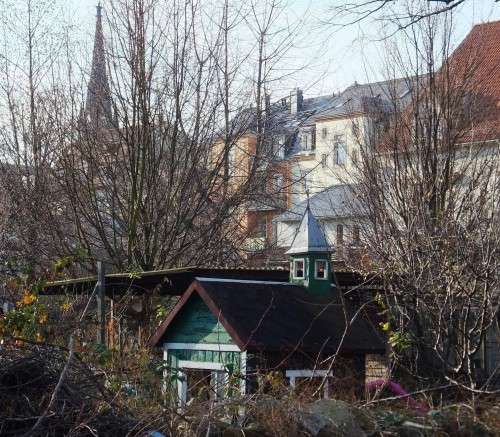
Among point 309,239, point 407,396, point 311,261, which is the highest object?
point 309,239

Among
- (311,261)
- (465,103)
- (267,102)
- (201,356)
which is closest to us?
(201,356)

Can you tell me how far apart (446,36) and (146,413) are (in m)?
12.9

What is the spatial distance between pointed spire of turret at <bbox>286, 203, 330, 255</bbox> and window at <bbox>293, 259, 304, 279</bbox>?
138mm

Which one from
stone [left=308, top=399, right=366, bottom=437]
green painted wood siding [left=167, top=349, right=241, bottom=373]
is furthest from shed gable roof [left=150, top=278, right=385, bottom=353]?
stone [left=308, top=399, right=366, bottom=437]

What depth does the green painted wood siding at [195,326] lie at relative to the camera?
11.9m

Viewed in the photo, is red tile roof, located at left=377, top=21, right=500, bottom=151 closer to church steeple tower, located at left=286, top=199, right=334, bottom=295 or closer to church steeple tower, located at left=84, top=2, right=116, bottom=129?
church steeple tower, located at left=286, top=199, right=334, bottom=295

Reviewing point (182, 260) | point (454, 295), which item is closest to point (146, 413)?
point (454, 295)

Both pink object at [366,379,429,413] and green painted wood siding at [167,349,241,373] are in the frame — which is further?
green painted wood siding at [167,349,241,373]

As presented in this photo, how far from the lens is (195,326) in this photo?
12.2 meters

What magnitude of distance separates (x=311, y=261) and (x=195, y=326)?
2.06m

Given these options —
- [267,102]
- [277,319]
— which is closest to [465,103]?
[267,102]

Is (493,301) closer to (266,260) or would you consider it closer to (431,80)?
(431,80)

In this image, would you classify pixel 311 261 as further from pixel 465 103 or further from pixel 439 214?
pixel 465 103

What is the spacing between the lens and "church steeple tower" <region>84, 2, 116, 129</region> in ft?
57.3
